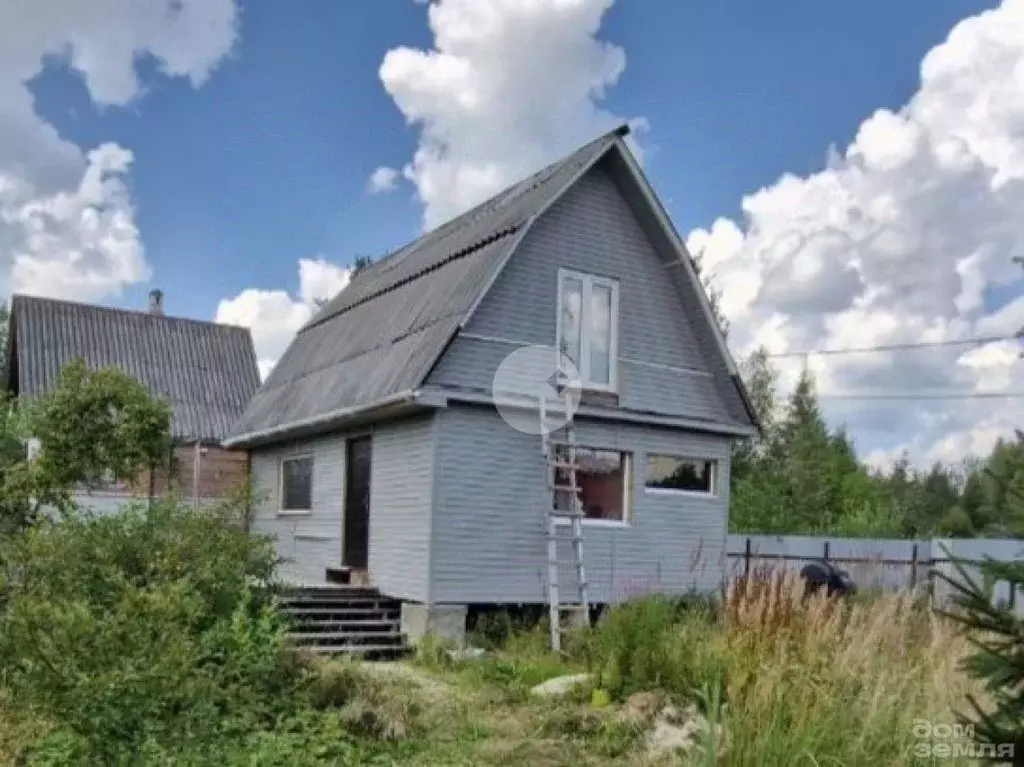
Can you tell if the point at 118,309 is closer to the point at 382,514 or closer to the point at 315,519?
the point at 315,519

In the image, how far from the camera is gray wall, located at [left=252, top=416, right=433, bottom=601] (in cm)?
1141

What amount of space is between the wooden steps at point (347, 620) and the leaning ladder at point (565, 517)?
1831mm

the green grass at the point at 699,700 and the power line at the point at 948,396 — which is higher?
the power line at the point at 948,396

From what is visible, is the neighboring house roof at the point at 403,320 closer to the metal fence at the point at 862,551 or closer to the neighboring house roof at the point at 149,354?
the metal fence at the point at 862,551

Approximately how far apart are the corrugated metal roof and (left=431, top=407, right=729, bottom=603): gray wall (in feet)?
3.79

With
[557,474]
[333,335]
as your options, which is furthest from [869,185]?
[333,335]

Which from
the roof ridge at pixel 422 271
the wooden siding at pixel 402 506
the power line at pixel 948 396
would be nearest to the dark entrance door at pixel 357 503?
the wooden siding at pixel 402 506

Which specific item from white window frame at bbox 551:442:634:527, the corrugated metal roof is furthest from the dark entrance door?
white window frame at bbox 551:442:634:527

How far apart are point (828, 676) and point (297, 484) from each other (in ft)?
35.2

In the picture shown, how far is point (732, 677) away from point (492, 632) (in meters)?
5.88

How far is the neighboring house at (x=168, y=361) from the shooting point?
20984 mm

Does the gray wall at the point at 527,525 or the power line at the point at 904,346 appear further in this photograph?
the power line at the point at 904,346

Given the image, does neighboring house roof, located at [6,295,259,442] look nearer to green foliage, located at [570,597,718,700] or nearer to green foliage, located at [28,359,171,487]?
green foliage, located at [28,359,171,487]

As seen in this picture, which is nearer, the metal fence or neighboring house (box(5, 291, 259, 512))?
the metal fence
